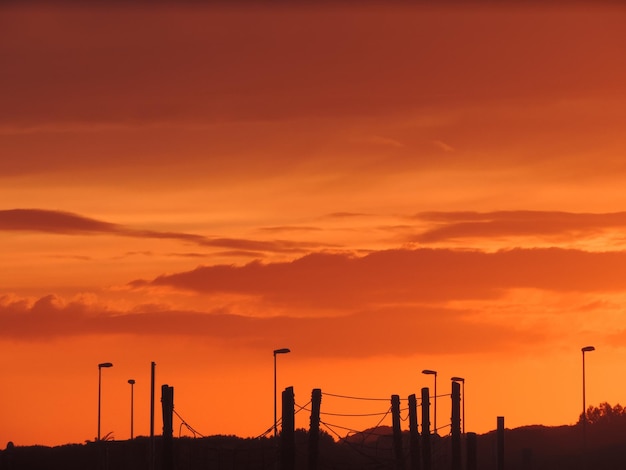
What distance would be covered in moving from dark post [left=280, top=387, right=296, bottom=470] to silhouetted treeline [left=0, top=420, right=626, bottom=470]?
28.1 metres

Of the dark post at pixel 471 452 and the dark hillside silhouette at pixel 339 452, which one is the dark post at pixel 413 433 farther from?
the dark hillside silhouette at pixel 339 452

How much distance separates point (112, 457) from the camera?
118 metres

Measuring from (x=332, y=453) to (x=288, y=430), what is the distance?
70.9 metres

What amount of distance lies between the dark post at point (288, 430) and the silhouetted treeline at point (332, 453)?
2806 centimetres

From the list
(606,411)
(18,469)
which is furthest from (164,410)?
(606,411)

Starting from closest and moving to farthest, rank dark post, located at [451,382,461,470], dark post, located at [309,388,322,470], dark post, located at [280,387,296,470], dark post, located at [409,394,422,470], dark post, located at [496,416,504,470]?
dark post, located at [280,387,296,470]
dark post, located at [309,388,322,470]
dark post, located at [451,382,461,470]
dark post, located at [409,394,422,470]
dark post, located at [496,416,504,470]

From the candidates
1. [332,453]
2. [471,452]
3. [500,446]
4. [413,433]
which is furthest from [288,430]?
[332,453]

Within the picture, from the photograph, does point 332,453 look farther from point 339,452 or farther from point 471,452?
point 471,452

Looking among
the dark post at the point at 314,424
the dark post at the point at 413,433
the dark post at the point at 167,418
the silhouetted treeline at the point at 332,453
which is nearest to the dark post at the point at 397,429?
the dark post at the point at 413,433

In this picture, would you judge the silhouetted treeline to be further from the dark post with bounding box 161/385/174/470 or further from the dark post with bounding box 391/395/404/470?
the dark post with bounding box 161/385/174/470

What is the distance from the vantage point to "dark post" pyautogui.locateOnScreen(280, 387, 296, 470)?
64375 millimetres

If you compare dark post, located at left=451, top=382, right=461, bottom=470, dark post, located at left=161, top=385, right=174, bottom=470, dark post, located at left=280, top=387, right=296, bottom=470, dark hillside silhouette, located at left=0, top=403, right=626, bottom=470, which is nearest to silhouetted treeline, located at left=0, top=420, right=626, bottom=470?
dark hillside silhouette, located at left=0, top=403, right=626, bottom=470

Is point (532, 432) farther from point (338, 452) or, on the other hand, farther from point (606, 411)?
point (338, 452)

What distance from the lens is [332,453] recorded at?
13462 centimetres
